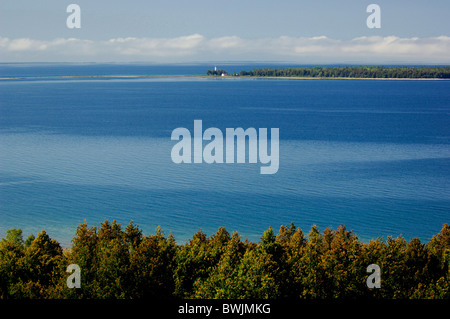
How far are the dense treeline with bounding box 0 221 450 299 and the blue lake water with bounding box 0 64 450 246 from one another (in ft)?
34.3

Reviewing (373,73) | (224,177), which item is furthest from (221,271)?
(373,73)

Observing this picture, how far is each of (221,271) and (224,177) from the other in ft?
81.2

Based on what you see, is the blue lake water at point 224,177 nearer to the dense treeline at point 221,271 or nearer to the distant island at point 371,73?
the dense treeline at point 221,271

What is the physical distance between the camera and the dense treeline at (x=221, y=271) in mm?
16453

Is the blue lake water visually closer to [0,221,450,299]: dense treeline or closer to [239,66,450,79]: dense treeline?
[0,221,450,299]: dense treeline

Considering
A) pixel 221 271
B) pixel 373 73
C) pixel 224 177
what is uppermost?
pixel 373 73

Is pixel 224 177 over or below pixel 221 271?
below

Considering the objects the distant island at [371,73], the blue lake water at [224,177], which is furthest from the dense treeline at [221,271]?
the distant island at [371,73]

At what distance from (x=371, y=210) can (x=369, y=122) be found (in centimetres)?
4211

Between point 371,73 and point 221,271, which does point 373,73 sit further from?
point 221,271

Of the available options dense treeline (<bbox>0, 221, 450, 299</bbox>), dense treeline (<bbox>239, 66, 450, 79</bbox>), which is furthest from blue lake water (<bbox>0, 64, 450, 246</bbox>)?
dense treeline (<bbox>239, 66, 450, 79</bbox>)

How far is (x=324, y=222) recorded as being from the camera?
104 feet

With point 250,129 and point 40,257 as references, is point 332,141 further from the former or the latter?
point 40,257

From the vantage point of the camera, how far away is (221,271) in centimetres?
1700
